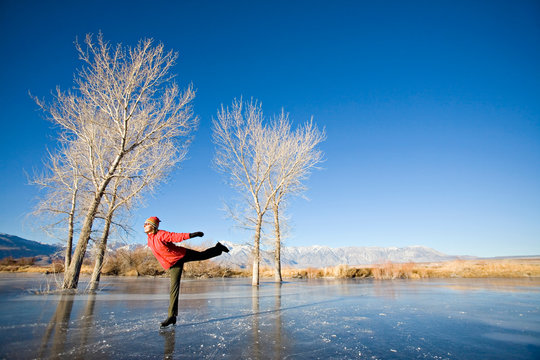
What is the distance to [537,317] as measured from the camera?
203 inches

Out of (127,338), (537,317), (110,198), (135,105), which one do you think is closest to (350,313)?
(537,317)

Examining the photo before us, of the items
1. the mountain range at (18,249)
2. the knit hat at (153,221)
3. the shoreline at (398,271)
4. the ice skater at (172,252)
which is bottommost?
the shoreline at (398,271)

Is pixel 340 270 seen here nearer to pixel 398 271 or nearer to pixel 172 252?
pixel 398 271

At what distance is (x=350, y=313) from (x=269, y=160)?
12207mm

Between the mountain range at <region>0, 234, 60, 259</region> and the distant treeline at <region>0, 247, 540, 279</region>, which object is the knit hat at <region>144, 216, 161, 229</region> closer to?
the distant treeline at <region>0, 247, 540, 279</region>

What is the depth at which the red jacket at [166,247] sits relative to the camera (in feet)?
14.7

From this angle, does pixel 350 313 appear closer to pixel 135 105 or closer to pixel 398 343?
pixel 398 343

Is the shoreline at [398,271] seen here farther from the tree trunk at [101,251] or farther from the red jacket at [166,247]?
the red jacket at [166,247]

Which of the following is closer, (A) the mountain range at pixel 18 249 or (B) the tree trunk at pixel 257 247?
(B) the tree trunk at pixel 257 247

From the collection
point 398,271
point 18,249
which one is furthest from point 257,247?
point 18,249

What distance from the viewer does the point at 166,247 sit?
4.53 m

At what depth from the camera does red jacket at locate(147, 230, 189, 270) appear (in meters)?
4.48

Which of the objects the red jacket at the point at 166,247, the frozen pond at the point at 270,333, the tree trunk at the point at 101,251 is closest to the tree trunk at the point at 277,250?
the tree trunk at the point at 101,251

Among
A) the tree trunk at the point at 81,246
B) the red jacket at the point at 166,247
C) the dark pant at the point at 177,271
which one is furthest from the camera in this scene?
the tree trunk at the point at 81,246
